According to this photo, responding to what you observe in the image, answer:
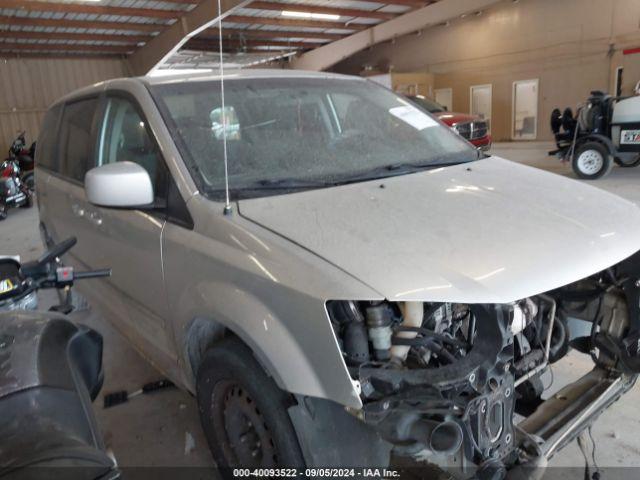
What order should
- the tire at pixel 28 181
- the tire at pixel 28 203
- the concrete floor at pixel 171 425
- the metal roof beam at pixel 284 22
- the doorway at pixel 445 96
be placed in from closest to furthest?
1. the concrete floor at pixel 171 425
2. the tire at pixel 28 203
3. the tire at pixel 28 181
4. the metal roof beam at pixel 284 22
5. the doorway at pixel 445 96

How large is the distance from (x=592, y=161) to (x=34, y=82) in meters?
15.8

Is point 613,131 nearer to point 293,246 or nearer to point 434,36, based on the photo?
point 293,246

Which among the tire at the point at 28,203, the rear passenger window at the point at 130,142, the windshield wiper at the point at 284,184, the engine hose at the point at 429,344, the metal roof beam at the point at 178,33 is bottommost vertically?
the tire at the point at 28,203

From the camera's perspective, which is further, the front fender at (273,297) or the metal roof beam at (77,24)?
the metal roof beam at (77,24)

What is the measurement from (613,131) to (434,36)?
10354 mm

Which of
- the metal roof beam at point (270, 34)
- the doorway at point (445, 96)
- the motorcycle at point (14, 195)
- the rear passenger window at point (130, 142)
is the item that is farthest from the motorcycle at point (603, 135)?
the metal roof beam at point (270, 34)

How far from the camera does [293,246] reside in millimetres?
1461

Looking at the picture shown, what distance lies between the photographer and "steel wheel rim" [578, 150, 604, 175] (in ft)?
27.1

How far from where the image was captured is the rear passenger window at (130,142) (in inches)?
77.5

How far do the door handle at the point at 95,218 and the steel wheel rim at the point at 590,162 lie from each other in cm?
806

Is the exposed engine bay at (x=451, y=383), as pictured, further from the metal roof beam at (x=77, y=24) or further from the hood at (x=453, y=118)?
the metal roof beam at (x=77, y=24)

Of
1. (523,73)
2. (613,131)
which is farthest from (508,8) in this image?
(613,131)

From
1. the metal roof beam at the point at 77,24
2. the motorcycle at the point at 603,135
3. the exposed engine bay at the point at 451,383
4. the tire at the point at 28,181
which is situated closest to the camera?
the exposed engine bay at the point at 451,383

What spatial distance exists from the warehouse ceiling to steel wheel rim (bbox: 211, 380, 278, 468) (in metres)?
11.2
